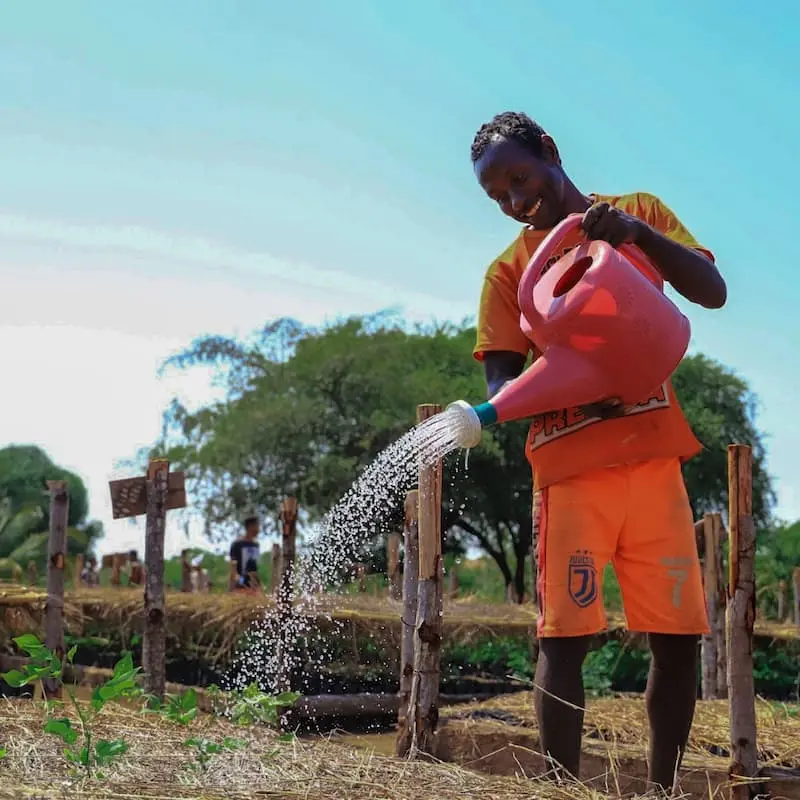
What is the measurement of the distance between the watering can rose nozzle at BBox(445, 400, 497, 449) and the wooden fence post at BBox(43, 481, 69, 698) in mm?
4675

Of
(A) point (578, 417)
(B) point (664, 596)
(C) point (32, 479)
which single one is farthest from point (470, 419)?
(C) point (32, 479)

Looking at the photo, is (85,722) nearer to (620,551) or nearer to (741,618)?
(620,551)

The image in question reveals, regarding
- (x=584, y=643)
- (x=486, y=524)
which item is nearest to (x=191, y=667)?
(x=584, y=643)

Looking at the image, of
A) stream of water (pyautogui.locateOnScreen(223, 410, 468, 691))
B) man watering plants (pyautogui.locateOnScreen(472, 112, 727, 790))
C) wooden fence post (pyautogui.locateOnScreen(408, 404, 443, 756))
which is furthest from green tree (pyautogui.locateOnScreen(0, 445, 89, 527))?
→ man watering plants (pyautogui.locateOnScreen(472, 112, 727, 790))

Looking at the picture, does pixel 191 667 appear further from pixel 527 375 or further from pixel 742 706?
pixel 527 375

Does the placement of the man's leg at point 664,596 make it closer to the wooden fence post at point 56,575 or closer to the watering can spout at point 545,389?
the watering can spout at point 545,389

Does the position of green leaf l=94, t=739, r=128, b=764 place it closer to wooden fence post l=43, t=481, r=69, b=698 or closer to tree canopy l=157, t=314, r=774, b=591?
wooden fence post l=43, t=481, r=69, b=698

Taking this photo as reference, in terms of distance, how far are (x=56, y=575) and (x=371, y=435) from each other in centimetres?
1232

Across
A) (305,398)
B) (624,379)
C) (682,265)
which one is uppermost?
(305,398)

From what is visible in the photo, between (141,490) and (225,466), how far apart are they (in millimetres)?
13644

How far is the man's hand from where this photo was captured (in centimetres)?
257

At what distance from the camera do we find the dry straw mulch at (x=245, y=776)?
225 centimetres

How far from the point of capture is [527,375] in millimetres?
2590

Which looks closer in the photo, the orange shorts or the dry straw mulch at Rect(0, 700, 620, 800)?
the dry straw mulch at Rect(0, 700, 620, 800)
